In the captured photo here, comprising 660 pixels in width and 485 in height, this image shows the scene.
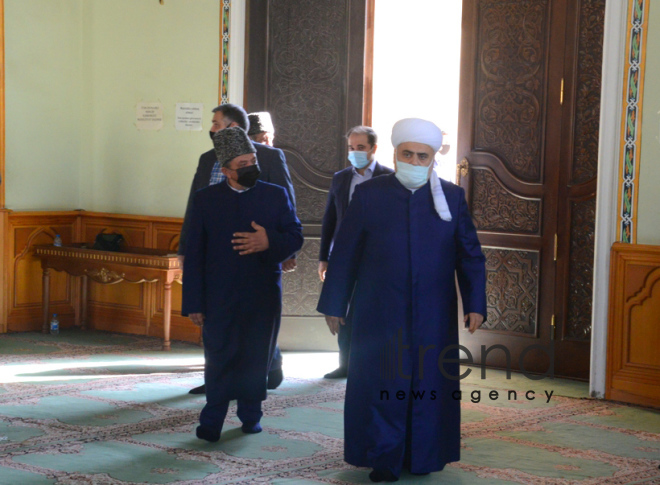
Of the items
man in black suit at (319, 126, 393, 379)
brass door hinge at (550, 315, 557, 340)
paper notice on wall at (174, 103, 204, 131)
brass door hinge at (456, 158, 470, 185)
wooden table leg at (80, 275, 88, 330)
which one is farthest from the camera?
wooden table leg at (80, 275, 88, 330)

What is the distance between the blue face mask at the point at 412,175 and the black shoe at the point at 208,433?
1428mm

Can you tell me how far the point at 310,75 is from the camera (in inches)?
251

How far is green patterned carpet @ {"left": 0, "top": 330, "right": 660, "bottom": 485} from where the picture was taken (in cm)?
360

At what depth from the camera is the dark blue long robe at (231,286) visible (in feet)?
13.1

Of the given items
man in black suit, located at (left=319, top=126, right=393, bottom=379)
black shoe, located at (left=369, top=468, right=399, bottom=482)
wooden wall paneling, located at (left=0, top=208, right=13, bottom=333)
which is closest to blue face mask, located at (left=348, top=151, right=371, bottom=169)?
man in black suit, located at (left=319, top=126, right=393, bottom=379)

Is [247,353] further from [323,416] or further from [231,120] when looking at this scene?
[231,120]

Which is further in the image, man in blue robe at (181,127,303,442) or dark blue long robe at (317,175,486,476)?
man in blue robe at (181,127,303,442)

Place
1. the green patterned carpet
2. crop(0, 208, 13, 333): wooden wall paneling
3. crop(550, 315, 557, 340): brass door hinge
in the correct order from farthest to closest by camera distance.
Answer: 1. crop(0, 208, 13, 333): wooden wall paneling
2. crop(550, 315, 557, 340): brass door hinge
3. the green patterned carpet

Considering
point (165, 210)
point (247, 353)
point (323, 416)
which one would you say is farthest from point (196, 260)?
point (165, 210)

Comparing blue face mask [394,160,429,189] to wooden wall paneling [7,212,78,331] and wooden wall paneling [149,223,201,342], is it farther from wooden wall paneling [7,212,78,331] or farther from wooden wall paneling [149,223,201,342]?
wooden wall paneling [7,212,78,331]

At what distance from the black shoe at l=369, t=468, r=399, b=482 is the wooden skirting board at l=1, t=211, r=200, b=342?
341cm

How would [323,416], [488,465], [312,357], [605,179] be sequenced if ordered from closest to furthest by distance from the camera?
[488,465], [323,416], [605,179], [312,357]

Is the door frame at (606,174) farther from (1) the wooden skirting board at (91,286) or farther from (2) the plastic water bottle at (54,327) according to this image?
(2) the plastic water bottle at (54,327)

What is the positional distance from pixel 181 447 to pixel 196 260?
827 mm
